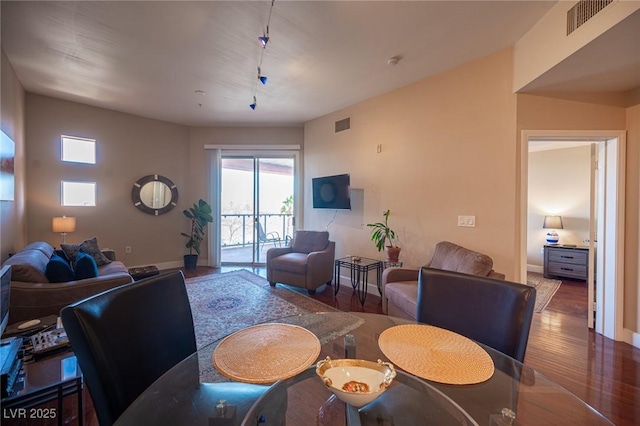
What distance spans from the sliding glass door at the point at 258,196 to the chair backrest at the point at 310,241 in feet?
3.31

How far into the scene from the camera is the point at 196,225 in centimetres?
546

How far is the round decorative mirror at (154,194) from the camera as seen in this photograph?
194 inches

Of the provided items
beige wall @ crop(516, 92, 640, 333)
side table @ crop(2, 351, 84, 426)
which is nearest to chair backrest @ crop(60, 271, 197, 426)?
side table @ crop(2, 351, 84, 426)

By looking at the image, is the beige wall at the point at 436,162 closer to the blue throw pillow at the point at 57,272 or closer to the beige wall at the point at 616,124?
the beige wall at the point at 616,124

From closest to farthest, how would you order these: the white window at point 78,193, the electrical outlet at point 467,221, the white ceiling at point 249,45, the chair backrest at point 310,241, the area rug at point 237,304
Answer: the white ceiling at point 249,45
the area rug at point 237,304
the electrical outlet at point 467,221
the white window at point 78,193
the chair backrest at point 310,241

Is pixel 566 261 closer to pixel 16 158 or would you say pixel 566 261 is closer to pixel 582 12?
pixel 582 12

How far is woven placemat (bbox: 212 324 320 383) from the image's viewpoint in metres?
0.99

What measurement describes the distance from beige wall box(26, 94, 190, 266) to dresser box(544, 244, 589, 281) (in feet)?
22.7

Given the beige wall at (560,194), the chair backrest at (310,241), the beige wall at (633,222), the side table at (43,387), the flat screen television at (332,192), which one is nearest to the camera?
the side table at (43,387)

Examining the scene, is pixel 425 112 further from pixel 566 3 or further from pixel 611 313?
pixel 611 313

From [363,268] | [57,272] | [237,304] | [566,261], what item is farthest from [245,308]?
[566,261]

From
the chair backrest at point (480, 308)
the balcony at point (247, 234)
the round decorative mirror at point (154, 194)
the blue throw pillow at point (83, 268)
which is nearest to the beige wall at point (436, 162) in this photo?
the chair backrest at point (480, 308)

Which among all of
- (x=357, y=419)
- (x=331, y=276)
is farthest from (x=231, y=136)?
(x=357, y=419)

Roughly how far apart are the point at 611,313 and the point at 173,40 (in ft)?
16.3
